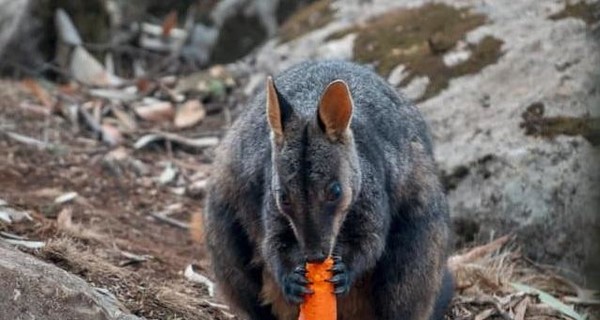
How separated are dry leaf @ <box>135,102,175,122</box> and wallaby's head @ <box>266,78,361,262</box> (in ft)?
17.8

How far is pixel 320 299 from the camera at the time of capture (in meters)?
5.39

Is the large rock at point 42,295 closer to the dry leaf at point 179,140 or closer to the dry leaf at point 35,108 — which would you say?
the dry leaf at point 179,140

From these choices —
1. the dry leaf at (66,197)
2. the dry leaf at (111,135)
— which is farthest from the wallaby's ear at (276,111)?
the dry leaf at (111,135)

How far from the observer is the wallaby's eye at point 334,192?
4902 mm

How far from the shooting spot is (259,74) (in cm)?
1045

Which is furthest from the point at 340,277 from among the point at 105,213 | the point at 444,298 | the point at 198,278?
the point at 105,213

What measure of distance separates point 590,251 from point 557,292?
307 mm

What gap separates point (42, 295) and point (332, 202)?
1247mm

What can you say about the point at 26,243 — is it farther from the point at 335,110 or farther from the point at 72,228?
the point at 335,110

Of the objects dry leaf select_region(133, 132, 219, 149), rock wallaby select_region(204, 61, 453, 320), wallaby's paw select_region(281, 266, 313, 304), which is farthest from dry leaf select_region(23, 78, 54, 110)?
wallaby's paw select_region(281, 266, 313, 304)

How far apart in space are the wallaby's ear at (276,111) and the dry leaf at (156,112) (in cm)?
550

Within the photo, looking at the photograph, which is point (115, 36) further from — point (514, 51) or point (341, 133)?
point (341, 133)

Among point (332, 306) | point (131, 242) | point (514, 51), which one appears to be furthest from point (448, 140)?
point (332, 306)

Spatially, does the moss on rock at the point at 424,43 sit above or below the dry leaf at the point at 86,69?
above
